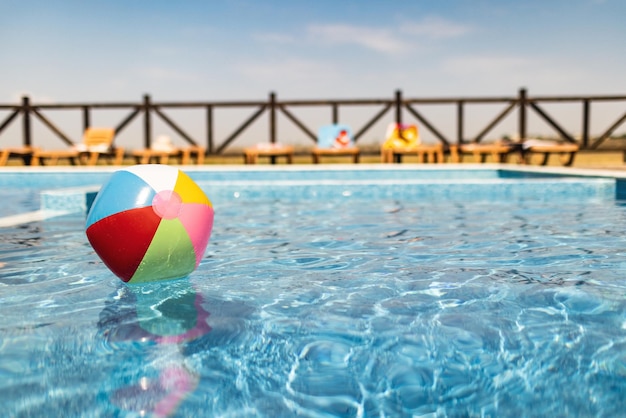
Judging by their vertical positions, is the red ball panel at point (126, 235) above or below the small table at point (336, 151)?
below

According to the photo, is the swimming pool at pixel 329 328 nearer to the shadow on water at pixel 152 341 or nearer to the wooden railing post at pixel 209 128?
the shadow on water at pixel 152 341

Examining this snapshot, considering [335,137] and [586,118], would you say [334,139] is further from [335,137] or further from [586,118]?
[586,118]

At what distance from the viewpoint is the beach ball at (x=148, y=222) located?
2.04 meters

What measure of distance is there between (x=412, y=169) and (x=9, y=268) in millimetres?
6574

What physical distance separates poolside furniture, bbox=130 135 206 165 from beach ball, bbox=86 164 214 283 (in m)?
8.91

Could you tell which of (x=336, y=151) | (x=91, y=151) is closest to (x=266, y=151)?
(x=336, y=151)

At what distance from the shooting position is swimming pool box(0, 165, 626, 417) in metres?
1.35

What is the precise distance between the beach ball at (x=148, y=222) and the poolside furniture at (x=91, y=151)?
938cm

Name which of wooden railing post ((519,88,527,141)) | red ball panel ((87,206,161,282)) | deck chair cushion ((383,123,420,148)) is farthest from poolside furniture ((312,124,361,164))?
red ball panel ((87,206,161,282))

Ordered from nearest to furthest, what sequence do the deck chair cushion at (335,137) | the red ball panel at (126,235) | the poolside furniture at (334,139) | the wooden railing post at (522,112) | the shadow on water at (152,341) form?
the shadow on water at (152,341) < the red ball panel at (126,235) < the poolside furniture at (334,139) < the deck chair cushion at (335,137) < the wooden railing post at (522,112)

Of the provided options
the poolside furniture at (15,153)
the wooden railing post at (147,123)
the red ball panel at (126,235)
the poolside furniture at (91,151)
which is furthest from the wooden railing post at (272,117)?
the red ball panel at (126,235)

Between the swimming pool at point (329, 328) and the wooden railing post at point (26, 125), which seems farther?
the wooden railing post at point (26, 125)

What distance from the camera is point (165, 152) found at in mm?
10781

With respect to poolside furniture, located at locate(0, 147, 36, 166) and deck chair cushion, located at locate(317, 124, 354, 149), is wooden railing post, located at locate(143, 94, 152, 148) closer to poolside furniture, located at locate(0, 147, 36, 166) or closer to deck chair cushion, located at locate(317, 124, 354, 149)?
poolside furniture, located at locate(0, 147, 36, 166)
